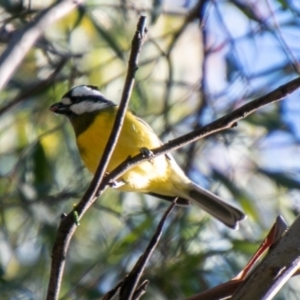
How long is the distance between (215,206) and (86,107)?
505 millimetres

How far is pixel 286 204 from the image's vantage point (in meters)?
2.67

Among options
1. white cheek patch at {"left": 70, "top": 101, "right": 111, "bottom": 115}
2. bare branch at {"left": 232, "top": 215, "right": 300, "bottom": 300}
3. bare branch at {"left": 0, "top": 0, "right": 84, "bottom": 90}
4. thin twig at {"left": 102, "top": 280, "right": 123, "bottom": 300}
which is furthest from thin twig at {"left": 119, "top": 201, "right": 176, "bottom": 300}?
white cheek patch at {"left": 70, "top": 101, "right": 111, "bottom": 115}

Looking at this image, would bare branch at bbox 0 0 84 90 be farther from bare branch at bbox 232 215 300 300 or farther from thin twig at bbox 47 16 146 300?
bare branch at bbox 232 215 300 300

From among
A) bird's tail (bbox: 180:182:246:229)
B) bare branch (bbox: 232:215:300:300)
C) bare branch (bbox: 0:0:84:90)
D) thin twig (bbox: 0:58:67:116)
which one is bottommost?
bird's tail (bbox: 180:182:246:229)

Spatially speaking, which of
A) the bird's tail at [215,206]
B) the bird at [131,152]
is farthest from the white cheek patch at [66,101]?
the bird's tail at [215,206]

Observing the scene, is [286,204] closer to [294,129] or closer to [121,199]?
[294,129]

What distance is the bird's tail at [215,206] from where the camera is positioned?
246 cm

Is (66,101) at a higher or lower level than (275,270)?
higher

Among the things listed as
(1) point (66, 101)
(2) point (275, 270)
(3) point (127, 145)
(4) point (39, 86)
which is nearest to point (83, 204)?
(2) point (275, 270)

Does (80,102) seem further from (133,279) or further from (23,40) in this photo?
(133,279)

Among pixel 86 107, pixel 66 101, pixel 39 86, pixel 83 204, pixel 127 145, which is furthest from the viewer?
pixel 39 86

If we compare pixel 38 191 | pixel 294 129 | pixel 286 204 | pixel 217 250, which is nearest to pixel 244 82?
pixel 294 129

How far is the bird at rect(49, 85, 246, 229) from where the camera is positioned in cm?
218

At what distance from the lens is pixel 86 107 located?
2498mm
